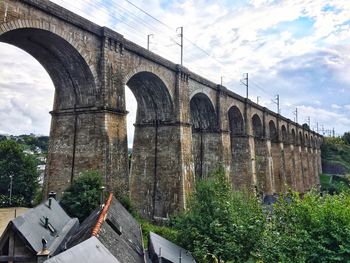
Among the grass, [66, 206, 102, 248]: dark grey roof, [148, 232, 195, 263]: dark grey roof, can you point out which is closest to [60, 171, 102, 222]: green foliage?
[148, 232, 195, 263]: dark grey roof

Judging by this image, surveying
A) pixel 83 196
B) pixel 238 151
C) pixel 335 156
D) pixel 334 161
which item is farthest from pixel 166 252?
pixel 335 156

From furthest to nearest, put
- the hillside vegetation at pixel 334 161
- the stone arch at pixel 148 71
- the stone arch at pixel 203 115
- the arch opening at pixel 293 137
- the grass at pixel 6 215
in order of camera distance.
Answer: the hillside vegetation at pixel 334 161 < the arch opening at pixel 293 137 < the stone arch at pixel 203 115 < the grass at pixel 6 215 < the stone arch at pixel 148 71

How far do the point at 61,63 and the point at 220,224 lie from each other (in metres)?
9.88

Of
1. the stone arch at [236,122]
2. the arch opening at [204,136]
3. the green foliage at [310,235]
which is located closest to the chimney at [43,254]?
the green foliage at [310,235]

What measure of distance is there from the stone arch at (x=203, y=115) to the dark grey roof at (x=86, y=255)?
21747mm

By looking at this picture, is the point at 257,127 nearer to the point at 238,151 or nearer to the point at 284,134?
the point at 238,151

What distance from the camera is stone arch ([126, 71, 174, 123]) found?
20000 mm

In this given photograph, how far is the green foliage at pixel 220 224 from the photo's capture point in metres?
10.5

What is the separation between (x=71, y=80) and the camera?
1521cm

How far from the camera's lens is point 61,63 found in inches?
578

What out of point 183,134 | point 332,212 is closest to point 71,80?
point 183,134

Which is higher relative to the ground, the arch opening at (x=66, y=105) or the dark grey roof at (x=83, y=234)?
A: the arch opening at (x=66, y=105)

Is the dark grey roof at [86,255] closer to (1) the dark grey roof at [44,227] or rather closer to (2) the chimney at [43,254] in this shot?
(2) the chimney at [43,254]

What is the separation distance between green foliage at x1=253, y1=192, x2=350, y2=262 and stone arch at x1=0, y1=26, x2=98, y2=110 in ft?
31.6
